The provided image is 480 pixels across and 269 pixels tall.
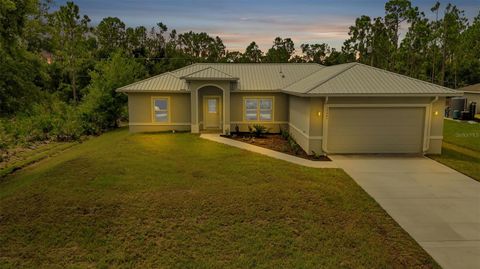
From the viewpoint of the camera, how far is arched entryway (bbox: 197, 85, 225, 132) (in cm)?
1783

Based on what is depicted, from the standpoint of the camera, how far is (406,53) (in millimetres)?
38906

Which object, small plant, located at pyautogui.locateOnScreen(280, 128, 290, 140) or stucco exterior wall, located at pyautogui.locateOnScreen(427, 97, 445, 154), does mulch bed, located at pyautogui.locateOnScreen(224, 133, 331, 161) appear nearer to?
small plant, located at pyautogui.locateOnScreen(280, 128, 290, 140)

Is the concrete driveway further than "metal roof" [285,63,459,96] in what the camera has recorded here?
No

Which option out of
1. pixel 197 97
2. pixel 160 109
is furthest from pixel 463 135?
pixel 160 109

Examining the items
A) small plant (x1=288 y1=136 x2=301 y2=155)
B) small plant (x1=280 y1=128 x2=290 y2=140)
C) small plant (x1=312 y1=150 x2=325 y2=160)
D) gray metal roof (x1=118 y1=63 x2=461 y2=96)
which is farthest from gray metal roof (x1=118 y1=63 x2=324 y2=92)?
small plant (x1=312 y1=150 x2=325 y2=160)

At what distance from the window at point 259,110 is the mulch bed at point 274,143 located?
3.68 ft

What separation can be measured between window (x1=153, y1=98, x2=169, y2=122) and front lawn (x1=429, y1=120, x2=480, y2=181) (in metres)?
13.4

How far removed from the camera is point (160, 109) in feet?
58.6

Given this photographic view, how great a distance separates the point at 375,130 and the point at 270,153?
4.44 m

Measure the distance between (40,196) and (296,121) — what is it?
11089mm

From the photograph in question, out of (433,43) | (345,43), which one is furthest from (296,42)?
(433,43)

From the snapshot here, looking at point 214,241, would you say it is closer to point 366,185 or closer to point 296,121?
point 366,185

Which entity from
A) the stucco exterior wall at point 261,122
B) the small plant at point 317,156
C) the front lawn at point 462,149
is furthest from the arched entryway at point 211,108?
the front lawn at point 462,149

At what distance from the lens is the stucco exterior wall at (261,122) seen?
1781 centimetres
